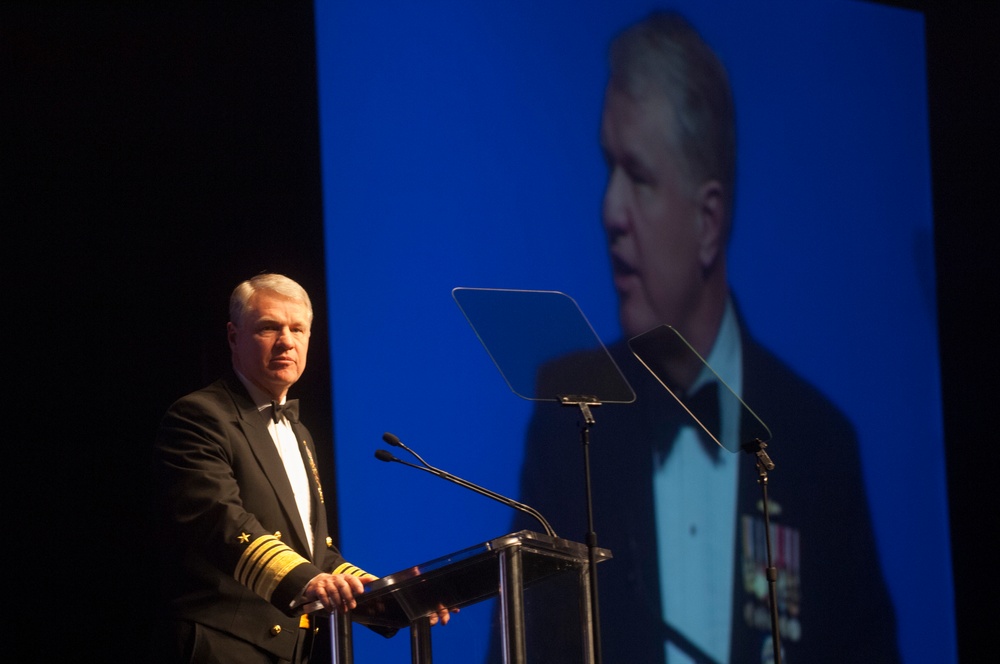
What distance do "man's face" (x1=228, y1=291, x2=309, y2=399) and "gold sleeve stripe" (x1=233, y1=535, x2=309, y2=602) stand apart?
525 mm

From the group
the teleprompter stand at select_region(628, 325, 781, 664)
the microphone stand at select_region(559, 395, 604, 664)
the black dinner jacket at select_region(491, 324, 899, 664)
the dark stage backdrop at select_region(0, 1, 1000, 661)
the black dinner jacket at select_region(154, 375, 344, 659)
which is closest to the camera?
the microphone stand at select_region(559, 395, 604, 664)

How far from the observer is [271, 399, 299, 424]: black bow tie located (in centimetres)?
305

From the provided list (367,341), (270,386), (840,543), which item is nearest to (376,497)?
(367,341)

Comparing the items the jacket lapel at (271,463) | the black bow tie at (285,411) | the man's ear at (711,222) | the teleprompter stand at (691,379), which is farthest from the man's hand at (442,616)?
the man's ear at (711,222)

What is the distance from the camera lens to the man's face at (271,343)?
9.91 ft

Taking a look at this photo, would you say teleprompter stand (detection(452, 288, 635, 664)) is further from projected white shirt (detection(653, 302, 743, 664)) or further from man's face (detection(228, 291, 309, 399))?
projected white shirt (detection(653, 302, 743, 664))

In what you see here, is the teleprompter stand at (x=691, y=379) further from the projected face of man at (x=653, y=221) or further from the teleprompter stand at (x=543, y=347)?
the projected face of man at (x=653, y=221)

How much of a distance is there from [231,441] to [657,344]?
119 centimetres

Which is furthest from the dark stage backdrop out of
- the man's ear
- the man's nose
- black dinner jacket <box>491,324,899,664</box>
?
the man's ear

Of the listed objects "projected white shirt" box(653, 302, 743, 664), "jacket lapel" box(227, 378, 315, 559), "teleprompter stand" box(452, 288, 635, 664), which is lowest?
"projected white shirt" box(653, 302, 743, 664)

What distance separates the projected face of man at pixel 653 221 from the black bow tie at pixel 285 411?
168 cm

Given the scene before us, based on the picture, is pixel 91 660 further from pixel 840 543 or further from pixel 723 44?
pixel 723 44

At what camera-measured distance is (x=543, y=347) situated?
3.01m

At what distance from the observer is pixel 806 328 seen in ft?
15.9
